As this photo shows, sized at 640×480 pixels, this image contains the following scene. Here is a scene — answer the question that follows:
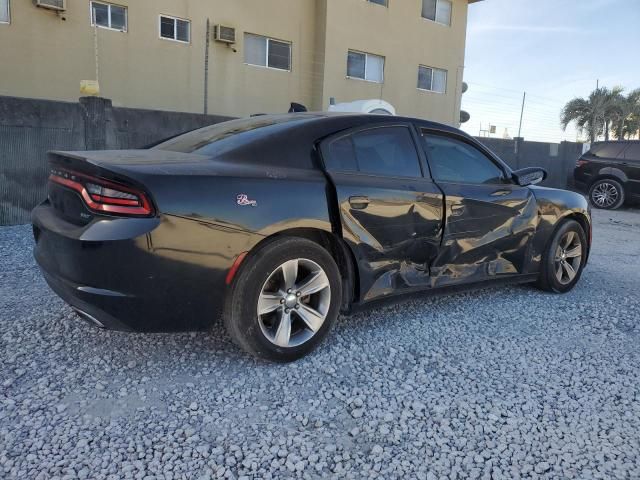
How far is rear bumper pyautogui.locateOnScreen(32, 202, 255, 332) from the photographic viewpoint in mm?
2475

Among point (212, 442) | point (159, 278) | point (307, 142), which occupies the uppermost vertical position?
point (307, 142)

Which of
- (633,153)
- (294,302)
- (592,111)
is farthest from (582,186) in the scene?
(592,111)

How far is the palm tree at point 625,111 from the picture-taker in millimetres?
30578

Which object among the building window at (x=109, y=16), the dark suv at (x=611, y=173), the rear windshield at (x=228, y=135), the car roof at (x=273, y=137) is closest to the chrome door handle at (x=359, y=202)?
the car roof at (x=273, y=137)

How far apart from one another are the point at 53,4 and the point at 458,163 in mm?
10141

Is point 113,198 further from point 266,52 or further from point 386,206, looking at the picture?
point 266,52

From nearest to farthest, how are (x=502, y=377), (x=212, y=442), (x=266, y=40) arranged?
(x=212, y=442) < (x=502, y=377) < (x=266, y=40)

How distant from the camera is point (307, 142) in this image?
3137 millimetres

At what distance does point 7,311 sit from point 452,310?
3.26 m

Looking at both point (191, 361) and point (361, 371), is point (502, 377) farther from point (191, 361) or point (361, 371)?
point (191, 361)

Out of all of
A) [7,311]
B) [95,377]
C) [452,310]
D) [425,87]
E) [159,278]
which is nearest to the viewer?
[159,278]

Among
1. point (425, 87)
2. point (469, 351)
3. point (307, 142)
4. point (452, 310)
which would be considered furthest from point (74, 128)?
point (425, 87)

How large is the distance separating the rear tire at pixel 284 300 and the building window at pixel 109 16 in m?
10.8

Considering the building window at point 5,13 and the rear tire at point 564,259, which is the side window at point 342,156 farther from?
the building window at point 5,13
